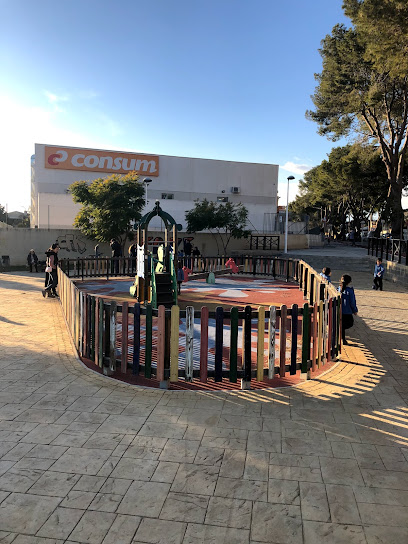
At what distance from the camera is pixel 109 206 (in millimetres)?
25875

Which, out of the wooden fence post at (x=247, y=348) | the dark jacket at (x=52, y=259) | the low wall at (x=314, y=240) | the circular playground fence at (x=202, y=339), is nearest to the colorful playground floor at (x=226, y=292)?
the dark jacket at (x=52, y=259)

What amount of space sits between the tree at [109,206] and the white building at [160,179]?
24.9ft

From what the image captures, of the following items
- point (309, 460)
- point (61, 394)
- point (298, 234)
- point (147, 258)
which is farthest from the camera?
point (298, 234)

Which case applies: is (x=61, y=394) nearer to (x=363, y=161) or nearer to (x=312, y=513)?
(x=312, y=513)

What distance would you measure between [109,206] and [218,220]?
8426mm

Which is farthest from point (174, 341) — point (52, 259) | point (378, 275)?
point (378, 275)

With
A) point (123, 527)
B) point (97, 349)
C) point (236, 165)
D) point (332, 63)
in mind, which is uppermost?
point (332, 63)

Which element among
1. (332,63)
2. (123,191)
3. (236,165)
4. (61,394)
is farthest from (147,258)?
(236,165)

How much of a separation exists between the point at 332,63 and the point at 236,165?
53.0 feet

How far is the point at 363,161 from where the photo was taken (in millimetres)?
41094

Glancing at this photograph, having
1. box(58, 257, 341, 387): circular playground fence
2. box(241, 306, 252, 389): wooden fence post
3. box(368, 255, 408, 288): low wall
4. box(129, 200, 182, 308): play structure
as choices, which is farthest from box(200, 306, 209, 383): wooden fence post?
box(368, 255, 408, 288): low wall

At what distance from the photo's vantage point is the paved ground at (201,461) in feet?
9.14

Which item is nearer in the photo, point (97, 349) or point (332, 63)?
point (97, 349)

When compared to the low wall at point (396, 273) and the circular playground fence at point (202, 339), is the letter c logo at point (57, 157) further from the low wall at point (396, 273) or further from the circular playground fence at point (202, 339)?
the circular playground fence at point (202, 339)
